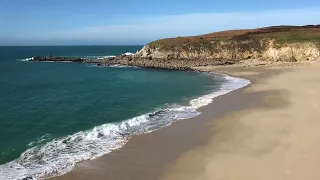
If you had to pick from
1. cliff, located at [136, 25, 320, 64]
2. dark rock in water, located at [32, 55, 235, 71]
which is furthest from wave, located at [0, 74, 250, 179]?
cliff, located at [136, 25, 320, 64]

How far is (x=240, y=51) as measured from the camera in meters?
74.2

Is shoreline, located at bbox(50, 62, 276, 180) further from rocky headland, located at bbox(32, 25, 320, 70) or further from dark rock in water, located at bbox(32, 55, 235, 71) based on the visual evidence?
rocky headland, located at bbox(32, 25, 320, 70)

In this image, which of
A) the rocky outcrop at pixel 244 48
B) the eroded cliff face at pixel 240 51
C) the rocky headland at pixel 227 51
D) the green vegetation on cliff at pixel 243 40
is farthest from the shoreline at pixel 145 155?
the green vegetation on cliff at pixel 243 40

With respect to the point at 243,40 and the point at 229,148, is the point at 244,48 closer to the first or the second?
the point at 243,40

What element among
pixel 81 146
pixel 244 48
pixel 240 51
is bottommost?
pixel 81 146

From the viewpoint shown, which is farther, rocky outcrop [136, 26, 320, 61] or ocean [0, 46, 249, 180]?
rocky outcrop [136, 26, 320, 61]

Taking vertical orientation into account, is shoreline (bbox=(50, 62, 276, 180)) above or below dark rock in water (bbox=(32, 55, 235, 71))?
below

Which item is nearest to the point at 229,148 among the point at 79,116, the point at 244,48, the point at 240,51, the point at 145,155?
the point at 145,155

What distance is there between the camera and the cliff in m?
68.4

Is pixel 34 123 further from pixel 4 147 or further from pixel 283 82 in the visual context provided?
pixel 283 82

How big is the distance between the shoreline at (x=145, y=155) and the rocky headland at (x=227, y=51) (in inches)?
1683

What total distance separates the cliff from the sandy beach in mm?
41246

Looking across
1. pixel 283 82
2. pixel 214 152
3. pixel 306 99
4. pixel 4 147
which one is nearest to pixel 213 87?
pixel 283 82

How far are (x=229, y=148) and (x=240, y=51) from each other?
58.7 meters
